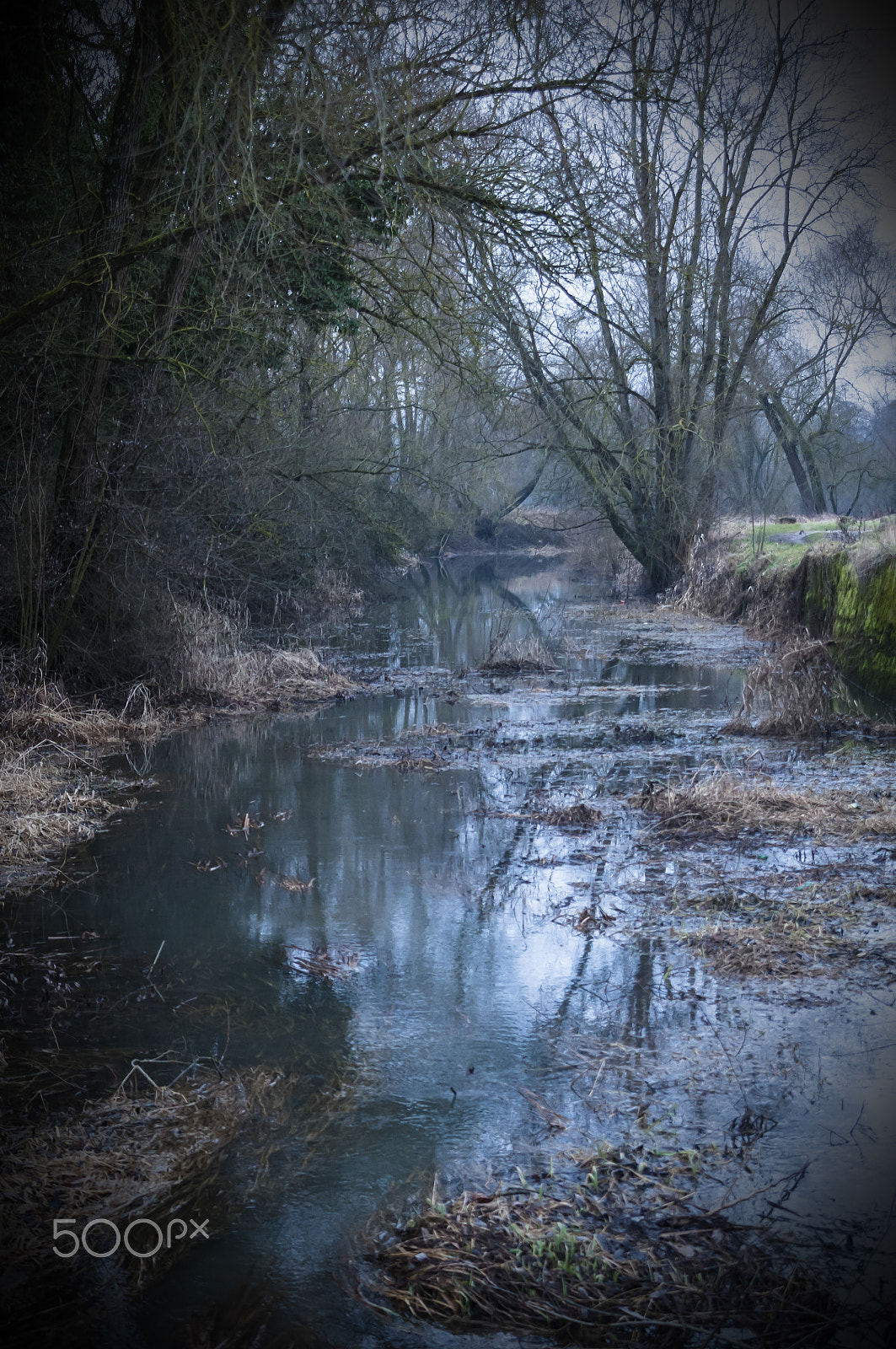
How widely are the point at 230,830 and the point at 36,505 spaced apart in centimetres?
411

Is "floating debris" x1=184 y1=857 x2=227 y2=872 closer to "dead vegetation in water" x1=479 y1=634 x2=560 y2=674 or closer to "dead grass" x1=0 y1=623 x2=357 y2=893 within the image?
"dead grass" x1=0 y1=623 x2=357 y2=893

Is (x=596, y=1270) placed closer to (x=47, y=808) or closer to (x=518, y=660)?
(x=47, y=808)

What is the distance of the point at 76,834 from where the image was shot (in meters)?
6.84

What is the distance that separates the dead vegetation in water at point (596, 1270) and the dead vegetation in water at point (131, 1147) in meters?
0.72

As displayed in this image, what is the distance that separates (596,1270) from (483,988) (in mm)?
1929

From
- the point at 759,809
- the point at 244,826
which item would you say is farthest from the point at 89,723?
the point at 759,809

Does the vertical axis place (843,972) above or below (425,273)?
below

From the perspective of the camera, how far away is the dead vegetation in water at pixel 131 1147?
118 inches

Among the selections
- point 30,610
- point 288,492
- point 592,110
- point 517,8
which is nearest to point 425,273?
point 517,8

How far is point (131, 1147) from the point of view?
3348 mm

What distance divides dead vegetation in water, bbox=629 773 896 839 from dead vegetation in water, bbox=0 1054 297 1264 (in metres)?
3.67

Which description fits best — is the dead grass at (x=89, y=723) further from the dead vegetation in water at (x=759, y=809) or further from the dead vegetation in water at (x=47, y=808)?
the dead vegetation in water at (x=759, y=809)

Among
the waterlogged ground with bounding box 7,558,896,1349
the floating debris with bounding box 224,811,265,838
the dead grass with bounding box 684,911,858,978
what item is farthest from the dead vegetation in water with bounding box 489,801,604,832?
the dead grass with bounding box 684,911,858,978

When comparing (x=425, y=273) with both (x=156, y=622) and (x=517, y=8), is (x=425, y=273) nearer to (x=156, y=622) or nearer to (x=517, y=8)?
(x=517, y=8)
